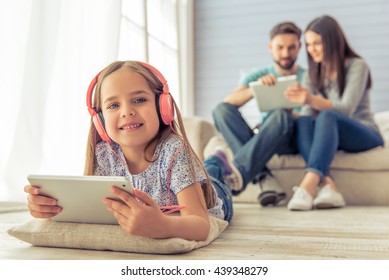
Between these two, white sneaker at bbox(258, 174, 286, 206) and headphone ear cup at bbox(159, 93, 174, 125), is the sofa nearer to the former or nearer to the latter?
white sneaker at bbox(258, 174, 286, 206)

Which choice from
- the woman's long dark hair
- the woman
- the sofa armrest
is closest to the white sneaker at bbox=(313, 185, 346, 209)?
the woman

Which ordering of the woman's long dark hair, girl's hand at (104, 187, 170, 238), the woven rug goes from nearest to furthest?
girl's hand at (104, 187, 170, 238) → the woven rug → the woman's long dark hair

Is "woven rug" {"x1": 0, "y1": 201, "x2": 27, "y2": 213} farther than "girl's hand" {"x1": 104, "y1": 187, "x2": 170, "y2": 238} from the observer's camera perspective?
Yes

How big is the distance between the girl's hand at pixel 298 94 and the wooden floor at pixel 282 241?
493 mm

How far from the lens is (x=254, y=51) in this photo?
394cm

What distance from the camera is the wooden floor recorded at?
96 cm

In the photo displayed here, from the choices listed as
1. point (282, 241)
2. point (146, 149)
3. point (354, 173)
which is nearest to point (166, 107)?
point (146, 149)

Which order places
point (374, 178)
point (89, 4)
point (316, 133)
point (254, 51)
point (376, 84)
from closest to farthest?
1. point (316, 133)
2. point (374, 178)
3. point (89, 4)
4. point (376, 84)
5. point (254, 51)

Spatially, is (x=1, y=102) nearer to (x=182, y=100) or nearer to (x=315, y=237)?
(x=315, y=237)

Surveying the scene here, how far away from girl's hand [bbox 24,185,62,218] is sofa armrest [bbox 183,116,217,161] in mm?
1442

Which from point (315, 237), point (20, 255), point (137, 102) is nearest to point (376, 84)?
point (315, 237)

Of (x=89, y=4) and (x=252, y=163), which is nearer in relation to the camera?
(x=252, y=163)

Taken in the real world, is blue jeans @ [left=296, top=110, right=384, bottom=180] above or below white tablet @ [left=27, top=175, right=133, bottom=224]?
above

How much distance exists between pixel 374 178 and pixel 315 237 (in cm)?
107
